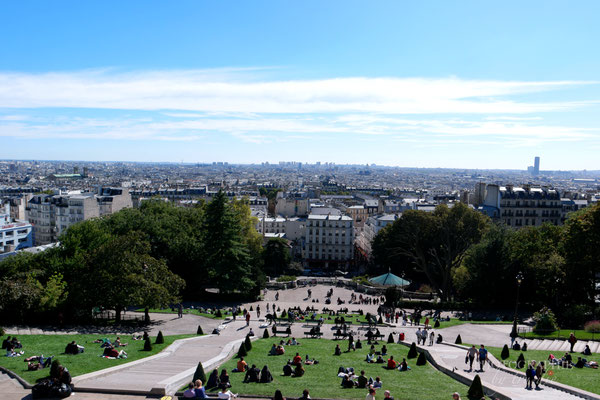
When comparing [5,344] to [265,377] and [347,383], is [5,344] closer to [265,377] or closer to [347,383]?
[265,377]

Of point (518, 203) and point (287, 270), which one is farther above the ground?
point (518, 203)

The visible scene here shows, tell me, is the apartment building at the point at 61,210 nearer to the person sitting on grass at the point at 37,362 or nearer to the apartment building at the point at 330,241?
the apartment building at the point at 330,241

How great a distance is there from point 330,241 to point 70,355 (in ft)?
244

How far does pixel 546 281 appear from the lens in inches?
1825

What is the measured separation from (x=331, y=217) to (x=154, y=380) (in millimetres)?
78368

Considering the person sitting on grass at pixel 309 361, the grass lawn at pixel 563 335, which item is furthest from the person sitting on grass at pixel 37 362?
the grass lawn at pixel 563 335

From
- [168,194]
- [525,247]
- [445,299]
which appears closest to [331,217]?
[445,299]

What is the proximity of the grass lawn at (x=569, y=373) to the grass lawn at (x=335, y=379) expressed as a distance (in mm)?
4983

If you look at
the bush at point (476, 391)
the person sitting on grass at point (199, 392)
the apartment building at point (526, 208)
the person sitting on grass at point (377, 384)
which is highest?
the apartment building at point (526, 208)

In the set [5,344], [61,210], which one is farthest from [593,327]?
[61,210]

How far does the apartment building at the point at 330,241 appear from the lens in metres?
99.2

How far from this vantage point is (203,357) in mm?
29516

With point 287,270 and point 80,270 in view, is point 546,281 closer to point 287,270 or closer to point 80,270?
→ point 80,270

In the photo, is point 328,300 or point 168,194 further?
point 168,194
